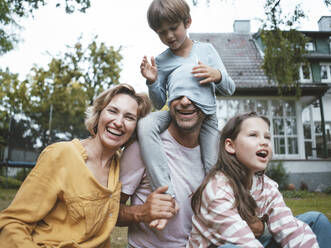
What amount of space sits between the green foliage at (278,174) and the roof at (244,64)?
138 inches

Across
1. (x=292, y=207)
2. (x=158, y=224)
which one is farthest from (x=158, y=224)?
(x=292, y=207)

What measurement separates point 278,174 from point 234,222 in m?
11.4

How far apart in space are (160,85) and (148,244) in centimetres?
121

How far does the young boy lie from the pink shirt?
0.13 metres

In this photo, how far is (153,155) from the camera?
2.08 meters

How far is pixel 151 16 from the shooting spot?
231 centimetres

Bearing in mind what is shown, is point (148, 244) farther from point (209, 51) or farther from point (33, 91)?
point (33, 91)

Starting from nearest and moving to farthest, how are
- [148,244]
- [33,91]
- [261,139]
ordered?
[261,139] → [148,244] → [33,91]

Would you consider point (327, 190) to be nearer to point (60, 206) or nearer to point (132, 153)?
point (132, 153)

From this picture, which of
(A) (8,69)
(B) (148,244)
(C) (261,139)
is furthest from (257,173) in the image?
(A) (8,69)

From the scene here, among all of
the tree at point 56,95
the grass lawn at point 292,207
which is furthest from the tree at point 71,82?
the grass lawn at point 292,207

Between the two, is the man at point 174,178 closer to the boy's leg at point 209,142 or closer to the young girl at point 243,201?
the boy's leg at point 209,142

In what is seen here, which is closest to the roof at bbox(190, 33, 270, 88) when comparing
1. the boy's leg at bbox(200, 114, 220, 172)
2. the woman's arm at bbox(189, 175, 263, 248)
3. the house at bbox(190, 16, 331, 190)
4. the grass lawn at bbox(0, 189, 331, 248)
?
the house at bbox(190, 16, 331, 190)

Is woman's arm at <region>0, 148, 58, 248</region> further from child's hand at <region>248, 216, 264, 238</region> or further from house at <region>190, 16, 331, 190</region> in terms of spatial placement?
house at <region>190, 16, 331, 190</region>
